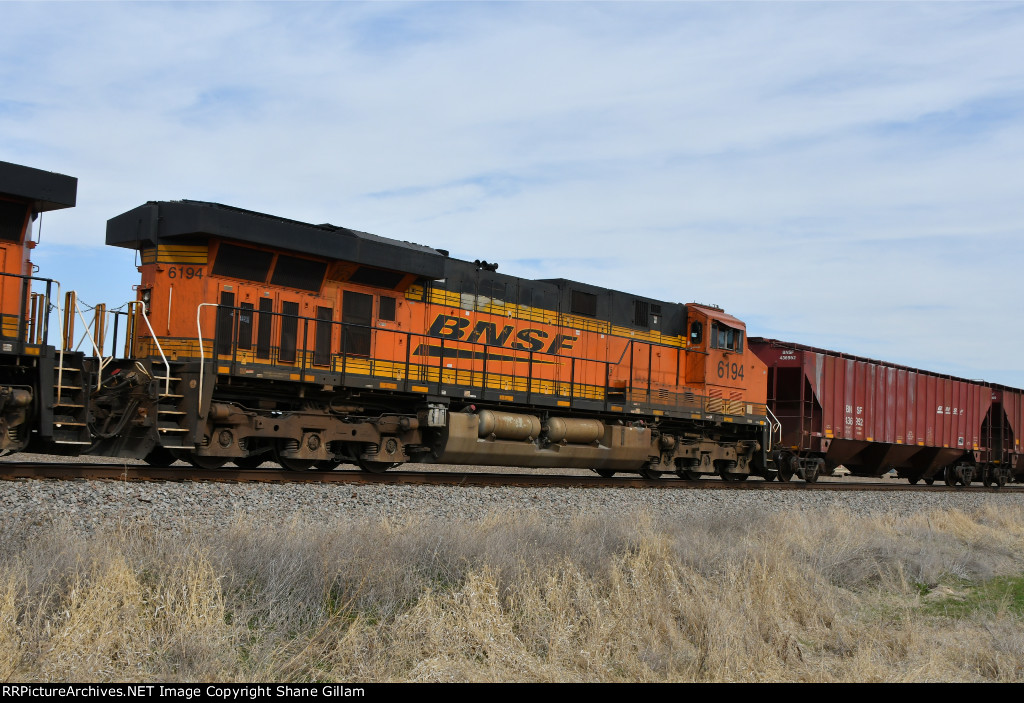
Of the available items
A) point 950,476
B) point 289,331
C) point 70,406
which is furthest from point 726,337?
point 70,406

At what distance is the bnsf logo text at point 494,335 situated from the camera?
15625 millimetres

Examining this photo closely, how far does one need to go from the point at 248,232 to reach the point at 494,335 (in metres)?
5.10

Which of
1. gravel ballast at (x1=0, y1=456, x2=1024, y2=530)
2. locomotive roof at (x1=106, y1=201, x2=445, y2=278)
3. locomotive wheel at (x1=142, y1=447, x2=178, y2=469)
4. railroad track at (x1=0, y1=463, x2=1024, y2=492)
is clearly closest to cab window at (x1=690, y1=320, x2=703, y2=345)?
railroad track at (x1=0, y1=463, x2=1024, y2=492)

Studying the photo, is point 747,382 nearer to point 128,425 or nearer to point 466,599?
point 128,425

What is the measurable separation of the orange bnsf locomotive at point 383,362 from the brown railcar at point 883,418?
3.09 meters

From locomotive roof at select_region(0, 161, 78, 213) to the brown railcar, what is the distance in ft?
52.5

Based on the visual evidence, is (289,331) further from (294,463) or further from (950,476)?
(950,476)

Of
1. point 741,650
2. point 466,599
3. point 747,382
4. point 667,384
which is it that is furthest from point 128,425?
point 747,382

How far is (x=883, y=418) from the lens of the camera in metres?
24.5

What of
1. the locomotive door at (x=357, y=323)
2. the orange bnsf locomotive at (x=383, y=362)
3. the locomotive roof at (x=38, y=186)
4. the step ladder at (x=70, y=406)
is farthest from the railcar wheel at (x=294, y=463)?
the locomotive roof at (x=38, y=186)

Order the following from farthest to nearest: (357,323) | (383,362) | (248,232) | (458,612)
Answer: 1. (383,362)
2. (357,323)
3. (248,232)
4. (458,612)

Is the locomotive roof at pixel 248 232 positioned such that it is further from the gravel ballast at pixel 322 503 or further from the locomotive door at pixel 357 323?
the gravel ballast at pixel 322 503

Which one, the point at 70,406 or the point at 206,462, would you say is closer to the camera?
the point at 70,406

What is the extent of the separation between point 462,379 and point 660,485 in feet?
13.5
